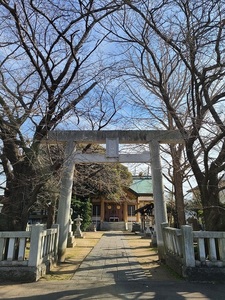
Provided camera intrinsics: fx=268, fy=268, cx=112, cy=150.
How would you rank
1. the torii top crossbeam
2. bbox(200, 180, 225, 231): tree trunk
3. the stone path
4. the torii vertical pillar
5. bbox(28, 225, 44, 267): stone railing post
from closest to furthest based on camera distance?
bbox(28, 225, 44, 267): stone railing post, the stone path, bbox(200, 180, 225, 231): tree trunk, the torii vertical pillar, the torii top crossbeam

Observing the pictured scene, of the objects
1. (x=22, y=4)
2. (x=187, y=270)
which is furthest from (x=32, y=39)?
(x=187, y=270)

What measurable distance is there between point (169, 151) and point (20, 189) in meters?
7.16

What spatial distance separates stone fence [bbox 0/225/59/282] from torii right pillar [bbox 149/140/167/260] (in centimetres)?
390

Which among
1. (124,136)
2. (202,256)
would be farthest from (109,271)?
(124,136)

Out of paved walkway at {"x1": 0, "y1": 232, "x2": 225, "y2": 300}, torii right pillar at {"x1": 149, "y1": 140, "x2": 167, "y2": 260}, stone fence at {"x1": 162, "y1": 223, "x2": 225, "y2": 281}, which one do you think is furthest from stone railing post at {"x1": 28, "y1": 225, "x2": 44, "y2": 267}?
torii right pillar at {"x1": 149, "y1": 140, "x2": 167, "y2": 260}

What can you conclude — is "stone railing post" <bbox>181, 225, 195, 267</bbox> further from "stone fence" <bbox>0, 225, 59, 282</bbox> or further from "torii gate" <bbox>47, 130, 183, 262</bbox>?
"stone fence" <bbox>0, 225, 59, 282</bbox>

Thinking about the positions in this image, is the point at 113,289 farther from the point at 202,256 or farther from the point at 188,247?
the point at 202,256

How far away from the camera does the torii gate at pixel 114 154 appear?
9.45m

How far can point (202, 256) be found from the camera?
6262 mm

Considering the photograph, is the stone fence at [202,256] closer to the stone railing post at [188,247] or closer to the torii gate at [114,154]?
the stone railing post at [188,247]

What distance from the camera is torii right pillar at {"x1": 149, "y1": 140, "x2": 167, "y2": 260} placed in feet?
29.6

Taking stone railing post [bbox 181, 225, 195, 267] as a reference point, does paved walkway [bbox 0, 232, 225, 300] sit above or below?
below

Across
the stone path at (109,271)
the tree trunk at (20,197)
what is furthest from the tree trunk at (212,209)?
the tree trunk at (20,197)

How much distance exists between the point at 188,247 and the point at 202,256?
1.28 feet
